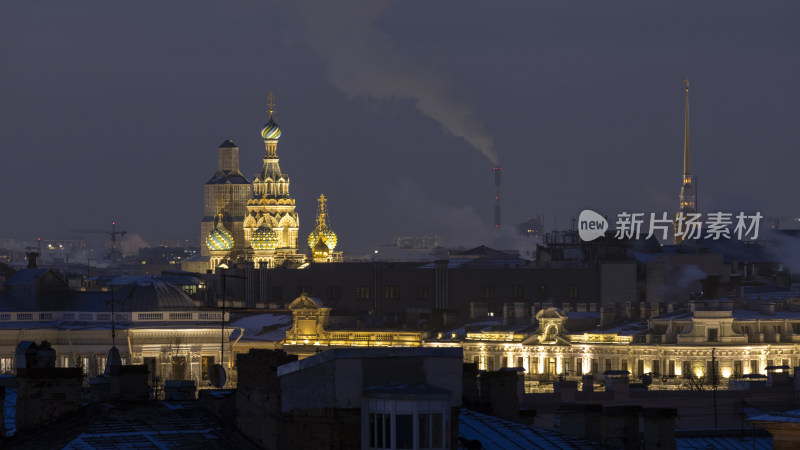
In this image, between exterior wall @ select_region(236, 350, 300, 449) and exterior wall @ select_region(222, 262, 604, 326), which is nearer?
exterior wall @ select_region(236, 350, 300, 449)

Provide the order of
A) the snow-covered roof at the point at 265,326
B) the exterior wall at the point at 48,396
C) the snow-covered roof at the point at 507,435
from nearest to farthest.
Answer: the snow-covered roof at the point at 507,435
the exterior wall at the point at 48,396
the snow-covered roof at the point at 265,326

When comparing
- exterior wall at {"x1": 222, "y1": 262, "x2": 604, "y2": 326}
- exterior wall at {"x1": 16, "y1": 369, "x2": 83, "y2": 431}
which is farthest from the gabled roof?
exterior wall at {"x1": 16, "y1": 369, "x2": 83, "y2": 431}

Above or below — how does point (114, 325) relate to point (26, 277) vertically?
below

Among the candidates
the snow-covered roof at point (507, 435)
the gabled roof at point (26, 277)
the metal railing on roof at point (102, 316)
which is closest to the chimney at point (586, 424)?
the snow-covered roof at point (507, 435)

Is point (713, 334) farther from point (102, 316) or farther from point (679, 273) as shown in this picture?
point (679, 273)

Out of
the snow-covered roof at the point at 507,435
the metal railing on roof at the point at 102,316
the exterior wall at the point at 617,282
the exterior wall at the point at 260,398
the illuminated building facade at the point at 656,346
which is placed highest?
the exterior wall at the point at 617,282

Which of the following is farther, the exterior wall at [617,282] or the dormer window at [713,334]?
the exterior wall at [617,282]

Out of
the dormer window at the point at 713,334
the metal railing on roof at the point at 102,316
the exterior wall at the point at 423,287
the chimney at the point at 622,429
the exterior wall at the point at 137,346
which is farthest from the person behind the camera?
the exterior wall at the point at 423,287

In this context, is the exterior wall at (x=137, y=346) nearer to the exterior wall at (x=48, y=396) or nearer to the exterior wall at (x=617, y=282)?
the exterior wall at (x=617, y=282)

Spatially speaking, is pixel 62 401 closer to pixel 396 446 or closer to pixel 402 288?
pixel 396 446

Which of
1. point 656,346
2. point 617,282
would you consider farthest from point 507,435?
point 617,282

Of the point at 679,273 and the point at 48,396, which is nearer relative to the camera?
the point at 48,396

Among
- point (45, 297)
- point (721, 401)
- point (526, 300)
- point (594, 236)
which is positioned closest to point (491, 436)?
point (721, 401)

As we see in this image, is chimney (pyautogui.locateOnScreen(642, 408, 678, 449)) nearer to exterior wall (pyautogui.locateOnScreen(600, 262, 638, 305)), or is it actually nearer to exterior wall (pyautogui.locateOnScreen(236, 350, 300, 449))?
exterior wall (pyautogui.locateOnScreen(236, 350, 300, 449))
